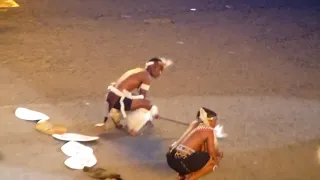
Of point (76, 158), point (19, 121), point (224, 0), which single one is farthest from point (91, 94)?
point (224, 0)

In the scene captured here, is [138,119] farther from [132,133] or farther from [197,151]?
[197,151]

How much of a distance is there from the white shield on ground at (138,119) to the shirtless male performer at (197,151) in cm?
38

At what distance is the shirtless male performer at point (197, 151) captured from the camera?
1939mm

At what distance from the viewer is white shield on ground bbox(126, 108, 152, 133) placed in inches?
92.5

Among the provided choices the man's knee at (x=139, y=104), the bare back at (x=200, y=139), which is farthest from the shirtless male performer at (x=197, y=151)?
the man's knee at (x=139, y=104)

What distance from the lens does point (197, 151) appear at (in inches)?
76.7

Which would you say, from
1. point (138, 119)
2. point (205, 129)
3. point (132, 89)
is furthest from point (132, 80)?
point (205, 129)

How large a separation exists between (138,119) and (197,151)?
47 cm

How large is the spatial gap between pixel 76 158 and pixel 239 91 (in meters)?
1.03

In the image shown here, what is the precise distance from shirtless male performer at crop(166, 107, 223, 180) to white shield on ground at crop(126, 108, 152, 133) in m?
0.38

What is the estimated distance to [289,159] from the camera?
92.5 inches

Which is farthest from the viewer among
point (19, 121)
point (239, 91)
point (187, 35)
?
point (187, 35)

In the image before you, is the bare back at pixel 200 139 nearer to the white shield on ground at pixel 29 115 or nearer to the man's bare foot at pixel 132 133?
the man's bare foot at pixel 132 133

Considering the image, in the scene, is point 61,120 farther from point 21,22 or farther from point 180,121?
point 21,22
